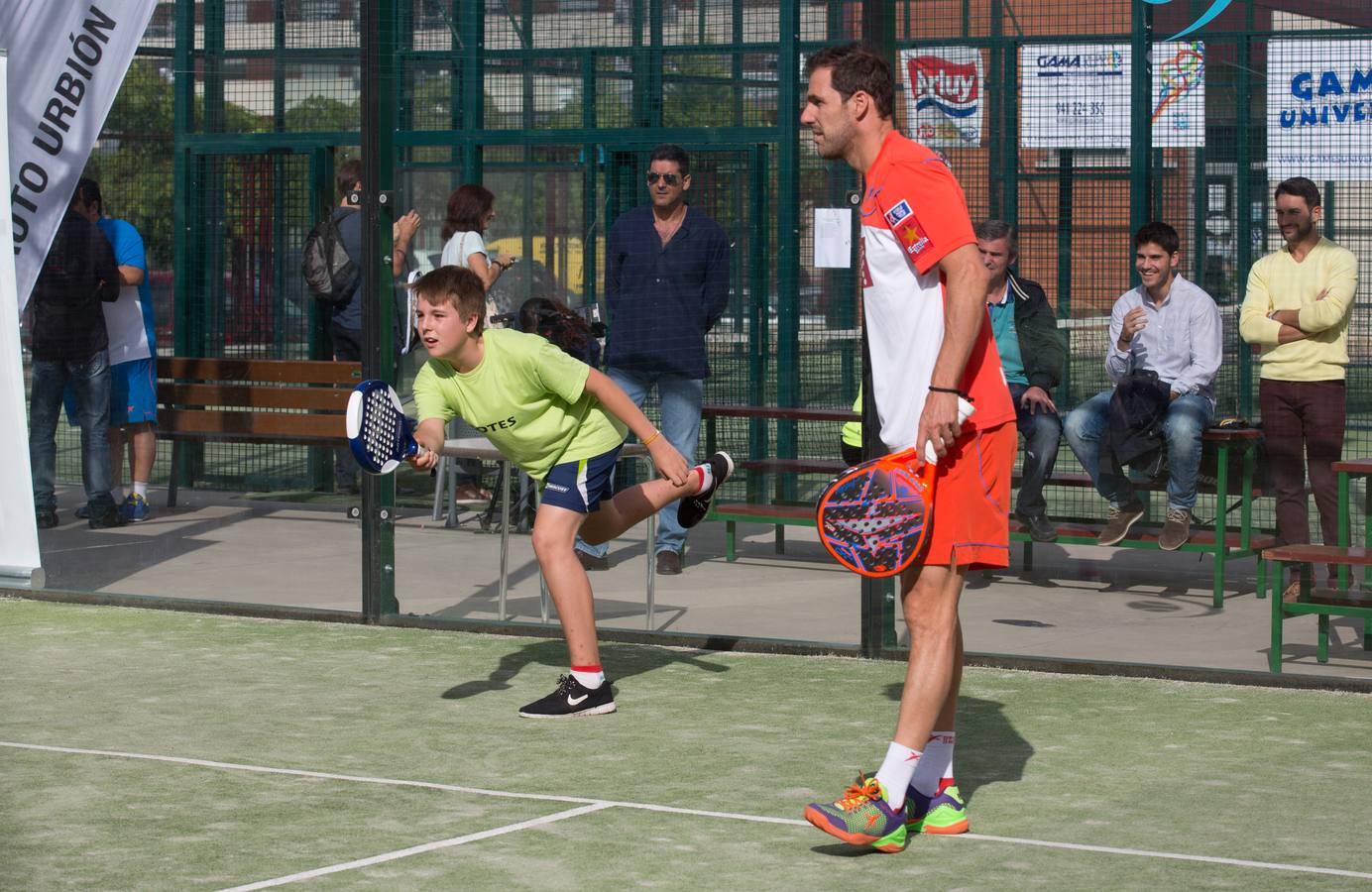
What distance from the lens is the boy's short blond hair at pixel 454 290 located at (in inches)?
269

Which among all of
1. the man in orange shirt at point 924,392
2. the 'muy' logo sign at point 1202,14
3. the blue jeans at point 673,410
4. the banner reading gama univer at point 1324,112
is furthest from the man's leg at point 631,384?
the man in orange shirt at point 924,392

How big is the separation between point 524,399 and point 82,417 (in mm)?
5614

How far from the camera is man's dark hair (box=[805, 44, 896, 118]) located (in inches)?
218

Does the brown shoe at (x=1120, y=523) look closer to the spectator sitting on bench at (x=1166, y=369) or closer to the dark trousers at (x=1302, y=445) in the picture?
the spectator sitting on bench at (x=1166, y=369)

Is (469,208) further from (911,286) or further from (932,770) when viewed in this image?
(932,770)

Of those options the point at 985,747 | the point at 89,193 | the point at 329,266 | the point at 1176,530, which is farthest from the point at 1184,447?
the point at 89,193

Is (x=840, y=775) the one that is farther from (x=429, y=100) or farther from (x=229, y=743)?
(x=429, y=100)

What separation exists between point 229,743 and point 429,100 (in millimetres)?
6872

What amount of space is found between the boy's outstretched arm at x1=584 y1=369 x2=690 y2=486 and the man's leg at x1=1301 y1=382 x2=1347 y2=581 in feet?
11.2

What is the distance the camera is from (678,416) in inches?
395

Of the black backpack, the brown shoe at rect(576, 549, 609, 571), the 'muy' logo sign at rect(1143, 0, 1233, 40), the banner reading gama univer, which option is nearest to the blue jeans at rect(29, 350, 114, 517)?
the black backpack

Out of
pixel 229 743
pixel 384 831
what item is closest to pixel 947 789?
pixel 384 831

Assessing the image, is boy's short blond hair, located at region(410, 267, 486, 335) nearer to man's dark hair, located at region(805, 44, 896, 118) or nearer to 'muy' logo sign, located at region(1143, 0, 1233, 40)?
man's dark hair, located at region(805, 44, 896, 118)

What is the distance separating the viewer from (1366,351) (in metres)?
12.3
